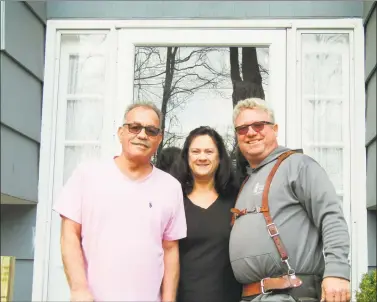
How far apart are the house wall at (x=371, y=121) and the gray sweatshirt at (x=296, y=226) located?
103 centimetres

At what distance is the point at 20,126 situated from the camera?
12.3 ft

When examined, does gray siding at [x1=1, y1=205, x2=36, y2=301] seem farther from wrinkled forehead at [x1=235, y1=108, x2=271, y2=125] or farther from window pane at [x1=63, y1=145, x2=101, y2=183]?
wrinkled forehead at [x1=235, y1=108, x2=271, y2=125]

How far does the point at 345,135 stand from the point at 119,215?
1811 mm

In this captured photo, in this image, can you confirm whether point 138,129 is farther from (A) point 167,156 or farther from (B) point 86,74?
(B) point 86,74

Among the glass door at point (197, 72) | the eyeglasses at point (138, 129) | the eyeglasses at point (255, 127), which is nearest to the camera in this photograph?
the eyeglasses at point (138, 129)

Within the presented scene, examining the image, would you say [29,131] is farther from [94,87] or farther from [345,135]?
[345,135]

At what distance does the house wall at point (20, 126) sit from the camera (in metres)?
3.57

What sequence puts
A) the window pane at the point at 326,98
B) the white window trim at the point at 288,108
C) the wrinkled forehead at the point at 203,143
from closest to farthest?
the wrinkled forehead at the point at 203,143 → the white window trim at the point at 288,108 → the window pane at the point at 326,98

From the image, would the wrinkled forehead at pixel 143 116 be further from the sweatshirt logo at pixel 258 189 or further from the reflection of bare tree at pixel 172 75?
the reflection of bare tree at pixel 172 75

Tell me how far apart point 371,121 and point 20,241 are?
2.22 metres

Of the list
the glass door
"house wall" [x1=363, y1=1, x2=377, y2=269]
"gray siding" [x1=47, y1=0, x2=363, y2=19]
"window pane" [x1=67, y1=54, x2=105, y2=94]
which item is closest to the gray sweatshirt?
"house wall" [x1=363, y1=1, x2=377, y2=269]

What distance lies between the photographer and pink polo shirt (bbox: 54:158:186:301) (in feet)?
8.75

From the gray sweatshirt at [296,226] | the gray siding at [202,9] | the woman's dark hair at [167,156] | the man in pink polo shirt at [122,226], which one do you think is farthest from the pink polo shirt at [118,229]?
the gray siding at [202,9]

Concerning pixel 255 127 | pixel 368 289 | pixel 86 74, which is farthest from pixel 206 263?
pixel 86 74
